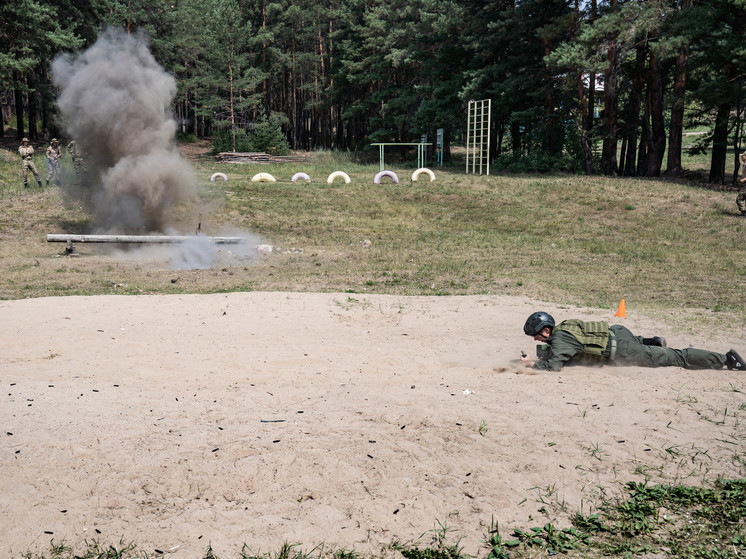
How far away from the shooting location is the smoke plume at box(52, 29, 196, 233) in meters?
17.3

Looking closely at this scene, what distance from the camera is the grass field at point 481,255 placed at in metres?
4.35

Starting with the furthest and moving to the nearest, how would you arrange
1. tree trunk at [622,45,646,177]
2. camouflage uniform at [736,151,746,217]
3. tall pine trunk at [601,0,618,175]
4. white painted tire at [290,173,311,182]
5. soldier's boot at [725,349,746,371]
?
tree trunk at [622,45,646,177] < white painted tire at [290,173,311,182] < tall pine trunk at [601,0,618,175] < camouflage uniform at [736,151,746,217] < soldier's boot at [725,349,746,371]

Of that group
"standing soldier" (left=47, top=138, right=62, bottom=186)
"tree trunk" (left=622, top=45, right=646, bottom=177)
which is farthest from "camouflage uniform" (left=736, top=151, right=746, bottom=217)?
"standing soldier" (left=47, top=138, right=62, bottom=186)

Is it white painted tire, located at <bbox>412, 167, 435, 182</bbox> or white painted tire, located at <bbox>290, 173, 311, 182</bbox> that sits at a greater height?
white painted tire, located at <bbox>412, 167, 435, 182</bbox>

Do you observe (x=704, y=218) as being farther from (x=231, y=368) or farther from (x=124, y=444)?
(x=124, y=444)

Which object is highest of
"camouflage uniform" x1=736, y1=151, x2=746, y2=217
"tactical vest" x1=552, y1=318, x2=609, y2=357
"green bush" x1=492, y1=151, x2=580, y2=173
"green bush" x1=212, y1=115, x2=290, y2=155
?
"green bush" x1=212, y1=115, x2=290, y2=155

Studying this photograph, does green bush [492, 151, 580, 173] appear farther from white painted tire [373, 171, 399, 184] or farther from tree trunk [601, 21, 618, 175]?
white painted tire [373, 171, 399, 184]

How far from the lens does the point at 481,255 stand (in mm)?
17516

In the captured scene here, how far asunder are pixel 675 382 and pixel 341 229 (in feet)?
49.7

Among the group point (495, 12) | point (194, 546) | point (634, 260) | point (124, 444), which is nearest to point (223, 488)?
point (194, 546)

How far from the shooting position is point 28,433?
5523 millimetres

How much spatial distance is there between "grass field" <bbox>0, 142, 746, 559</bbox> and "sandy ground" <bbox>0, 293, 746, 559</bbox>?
0.95 ft

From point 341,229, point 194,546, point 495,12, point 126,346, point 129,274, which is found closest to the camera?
point 194,546

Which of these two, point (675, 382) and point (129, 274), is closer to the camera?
point (675, 382)
